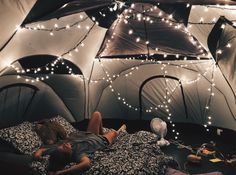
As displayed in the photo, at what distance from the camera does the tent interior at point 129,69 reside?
12.7ft

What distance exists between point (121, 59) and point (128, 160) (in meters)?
2.66

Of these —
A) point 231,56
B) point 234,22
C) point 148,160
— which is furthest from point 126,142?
point 234,22

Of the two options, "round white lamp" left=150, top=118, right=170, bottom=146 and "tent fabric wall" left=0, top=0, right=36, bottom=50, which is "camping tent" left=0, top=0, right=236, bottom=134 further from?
"round white lamp" left=150, top=118, right=170, bottom=146

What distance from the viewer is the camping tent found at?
3.98 meters

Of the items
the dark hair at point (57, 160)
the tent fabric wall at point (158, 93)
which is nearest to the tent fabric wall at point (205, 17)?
the tent fabric wall at point (158, 93)

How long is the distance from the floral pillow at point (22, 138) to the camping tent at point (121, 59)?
2.27 feet

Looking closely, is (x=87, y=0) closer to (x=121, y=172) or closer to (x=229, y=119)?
(x=121, y=172)

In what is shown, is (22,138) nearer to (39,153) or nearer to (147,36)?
(39,153)

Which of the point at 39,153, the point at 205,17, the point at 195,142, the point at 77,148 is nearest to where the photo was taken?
the point at 39,153

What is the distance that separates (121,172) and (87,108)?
2.70 metres

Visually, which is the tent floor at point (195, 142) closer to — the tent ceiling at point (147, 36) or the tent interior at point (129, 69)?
the tent interior at point (129, 69)

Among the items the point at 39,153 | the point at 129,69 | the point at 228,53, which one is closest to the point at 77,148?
the point at 39,153

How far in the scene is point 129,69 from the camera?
5.98 metres

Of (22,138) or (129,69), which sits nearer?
(22,138)
